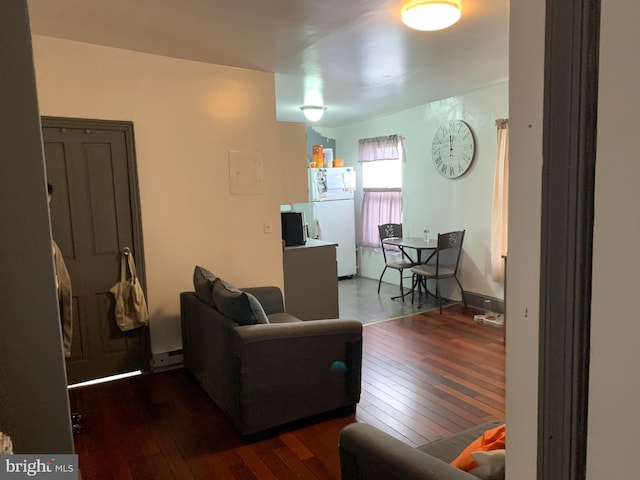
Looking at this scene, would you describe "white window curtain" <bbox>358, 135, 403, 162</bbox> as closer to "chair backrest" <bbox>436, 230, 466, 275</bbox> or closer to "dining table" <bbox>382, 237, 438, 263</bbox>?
"dining table" <bbox>382, 237, 438, 263</bbox>

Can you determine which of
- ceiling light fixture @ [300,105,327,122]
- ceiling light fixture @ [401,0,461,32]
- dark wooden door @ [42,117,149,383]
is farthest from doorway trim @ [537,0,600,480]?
ceiling light fixture @ [300,105,327,122]

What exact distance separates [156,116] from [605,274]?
330cm

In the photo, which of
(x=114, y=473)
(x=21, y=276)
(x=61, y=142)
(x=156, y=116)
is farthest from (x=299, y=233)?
(x=21, y=276)

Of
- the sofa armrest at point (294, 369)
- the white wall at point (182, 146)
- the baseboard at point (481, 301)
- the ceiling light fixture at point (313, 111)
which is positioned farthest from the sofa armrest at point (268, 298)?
the ceiling light fixture at point (313, 111)

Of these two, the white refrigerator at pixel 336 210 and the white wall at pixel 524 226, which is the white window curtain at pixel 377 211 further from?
the white wall at pixel 524 226

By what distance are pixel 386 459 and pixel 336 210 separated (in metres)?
5.40

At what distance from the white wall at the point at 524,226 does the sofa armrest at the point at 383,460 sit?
561mm

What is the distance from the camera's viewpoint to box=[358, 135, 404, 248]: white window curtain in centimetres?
602

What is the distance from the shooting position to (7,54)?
3.56 feet

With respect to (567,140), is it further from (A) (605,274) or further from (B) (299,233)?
(B) (299,233)

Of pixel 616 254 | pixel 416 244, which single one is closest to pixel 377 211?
pixel 416 244

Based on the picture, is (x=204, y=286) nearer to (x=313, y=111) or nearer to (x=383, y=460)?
(x=383, y=460)

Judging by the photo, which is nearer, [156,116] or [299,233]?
[156,116]

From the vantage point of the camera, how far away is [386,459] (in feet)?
4.23
